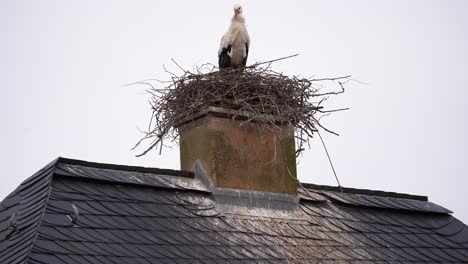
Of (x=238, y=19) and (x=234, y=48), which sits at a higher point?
(x=238, y=19)

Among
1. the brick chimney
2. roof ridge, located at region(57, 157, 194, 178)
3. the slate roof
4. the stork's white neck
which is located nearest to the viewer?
the slate roof

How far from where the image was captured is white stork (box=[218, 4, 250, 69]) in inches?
569

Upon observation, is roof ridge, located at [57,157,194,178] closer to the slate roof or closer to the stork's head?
the slate roof

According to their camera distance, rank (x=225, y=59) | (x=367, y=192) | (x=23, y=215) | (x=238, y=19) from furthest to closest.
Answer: (x=238, y=19) < (x=225, y=59) < (x=367, y=192) < (x=23, y=215)

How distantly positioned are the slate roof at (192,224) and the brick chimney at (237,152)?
19cm

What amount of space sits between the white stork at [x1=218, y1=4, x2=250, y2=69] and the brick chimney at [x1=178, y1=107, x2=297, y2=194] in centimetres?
186

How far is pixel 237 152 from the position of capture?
40.6 feet

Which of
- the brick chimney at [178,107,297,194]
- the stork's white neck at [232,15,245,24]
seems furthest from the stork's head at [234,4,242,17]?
the brick chimney at [178,107,297,194]

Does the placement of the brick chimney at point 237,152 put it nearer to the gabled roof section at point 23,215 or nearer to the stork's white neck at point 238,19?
the gabled roof section at point 23,215

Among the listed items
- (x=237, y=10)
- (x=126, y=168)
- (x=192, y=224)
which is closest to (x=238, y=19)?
(x=237, y=10)

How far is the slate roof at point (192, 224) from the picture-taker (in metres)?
9.99

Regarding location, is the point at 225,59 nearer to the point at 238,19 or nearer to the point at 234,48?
the point at 234,48

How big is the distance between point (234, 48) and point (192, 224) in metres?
3.93

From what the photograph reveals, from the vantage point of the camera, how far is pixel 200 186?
12.0m
